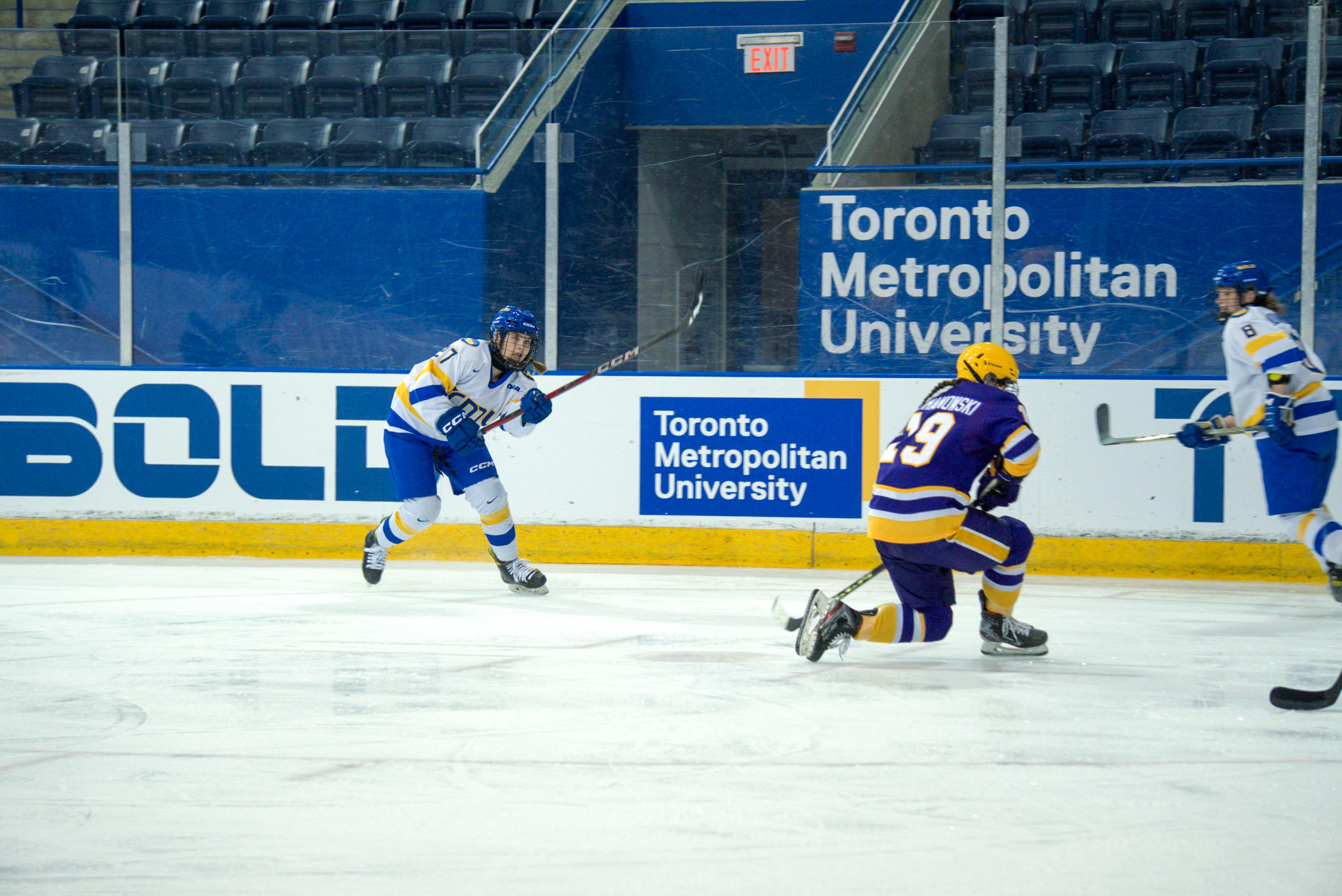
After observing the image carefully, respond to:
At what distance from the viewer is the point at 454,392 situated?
502cm

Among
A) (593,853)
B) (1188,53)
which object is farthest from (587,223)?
(593,853)

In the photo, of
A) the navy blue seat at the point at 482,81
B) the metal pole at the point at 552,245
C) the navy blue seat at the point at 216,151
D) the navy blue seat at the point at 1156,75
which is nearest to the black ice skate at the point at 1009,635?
the metal pole at the point at 552,245

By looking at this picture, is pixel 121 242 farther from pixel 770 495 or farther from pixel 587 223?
pixel 770 495

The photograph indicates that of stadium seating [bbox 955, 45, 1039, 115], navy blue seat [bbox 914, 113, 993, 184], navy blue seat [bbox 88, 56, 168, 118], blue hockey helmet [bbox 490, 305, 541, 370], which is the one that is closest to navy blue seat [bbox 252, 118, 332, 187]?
navy blue seat [bbox 88, 56, 168, 118]

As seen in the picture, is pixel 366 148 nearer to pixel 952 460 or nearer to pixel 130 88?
pixel 130 88

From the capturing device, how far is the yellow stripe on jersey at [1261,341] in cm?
450

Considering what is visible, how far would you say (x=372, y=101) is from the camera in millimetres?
6727

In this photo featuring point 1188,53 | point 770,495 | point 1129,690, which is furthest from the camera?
point 1188,53

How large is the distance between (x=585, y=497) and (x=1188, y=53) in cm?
387

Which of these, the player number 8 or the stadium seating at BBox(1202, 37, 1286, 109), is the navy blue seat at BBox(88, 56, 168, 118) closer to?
the player number 8

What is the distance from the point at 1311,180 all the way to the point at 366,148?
4.34m

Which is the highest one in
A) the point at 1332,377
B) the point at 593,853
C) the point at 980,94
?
the point at 980,94

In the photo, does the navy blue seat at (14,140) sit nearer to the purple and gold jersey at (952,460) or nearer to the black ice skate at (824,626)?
the black ice skate at (824,626)

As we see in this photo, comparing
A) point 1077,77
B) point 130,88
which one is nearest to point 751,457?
point 1077,77
